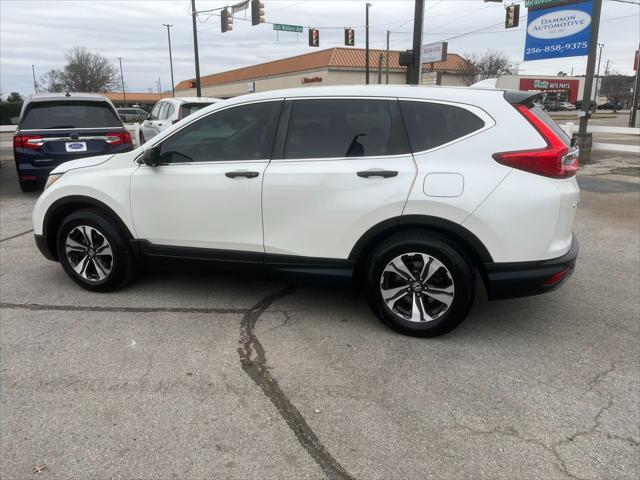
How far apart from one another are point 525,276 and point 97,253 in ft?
11.5

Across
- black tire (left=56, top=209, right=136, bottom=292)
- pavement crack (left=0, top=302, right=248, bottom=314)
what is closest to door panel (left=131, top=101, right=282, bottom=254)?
black tire (left=56, top=209, right=136, bottom=292)

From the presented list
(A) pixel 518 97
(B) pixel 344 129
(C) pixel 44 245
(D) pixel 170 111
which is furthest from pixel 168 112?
(A) pixel 518 97

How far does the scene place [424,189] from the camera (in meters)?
3.52

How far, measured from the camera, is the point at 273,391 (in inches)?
122

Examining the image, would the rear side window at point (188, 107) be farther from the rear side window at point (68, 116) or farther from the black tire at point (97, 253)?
the black tire at point (97, 253)

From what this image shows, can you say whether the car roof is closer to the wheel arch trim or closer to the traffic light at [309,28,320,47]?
the wheel arch trim

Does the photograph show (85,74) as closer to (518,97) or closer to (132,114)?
(132,114)

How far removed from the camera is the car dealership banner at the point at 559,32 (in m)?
14.0

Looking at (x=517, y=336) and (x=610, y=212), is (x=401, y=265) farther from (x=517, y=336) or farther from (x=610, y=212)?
(x=610, y=212)

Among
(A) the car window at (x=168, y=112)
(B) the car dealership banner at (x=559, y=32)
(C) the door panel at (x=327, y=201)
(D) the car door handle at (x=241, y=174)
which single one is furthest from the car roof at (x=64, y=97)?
(B) the car dealership banner at (x=559, y=32)

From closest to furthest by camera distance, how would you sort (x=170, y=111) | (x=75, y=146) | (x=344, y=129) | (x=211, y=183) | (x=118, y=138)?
(x=344, y=129)
(x=211, y=183)
(x=75, y=146)
(x=118, y=138)
(x=170, y=111)

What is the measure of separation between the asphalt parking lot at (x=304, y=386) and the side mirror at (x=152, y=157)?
1183mm

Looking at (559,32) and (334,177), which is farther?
(559,32)

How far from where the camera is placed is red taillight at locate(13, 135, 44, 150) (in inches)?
335
